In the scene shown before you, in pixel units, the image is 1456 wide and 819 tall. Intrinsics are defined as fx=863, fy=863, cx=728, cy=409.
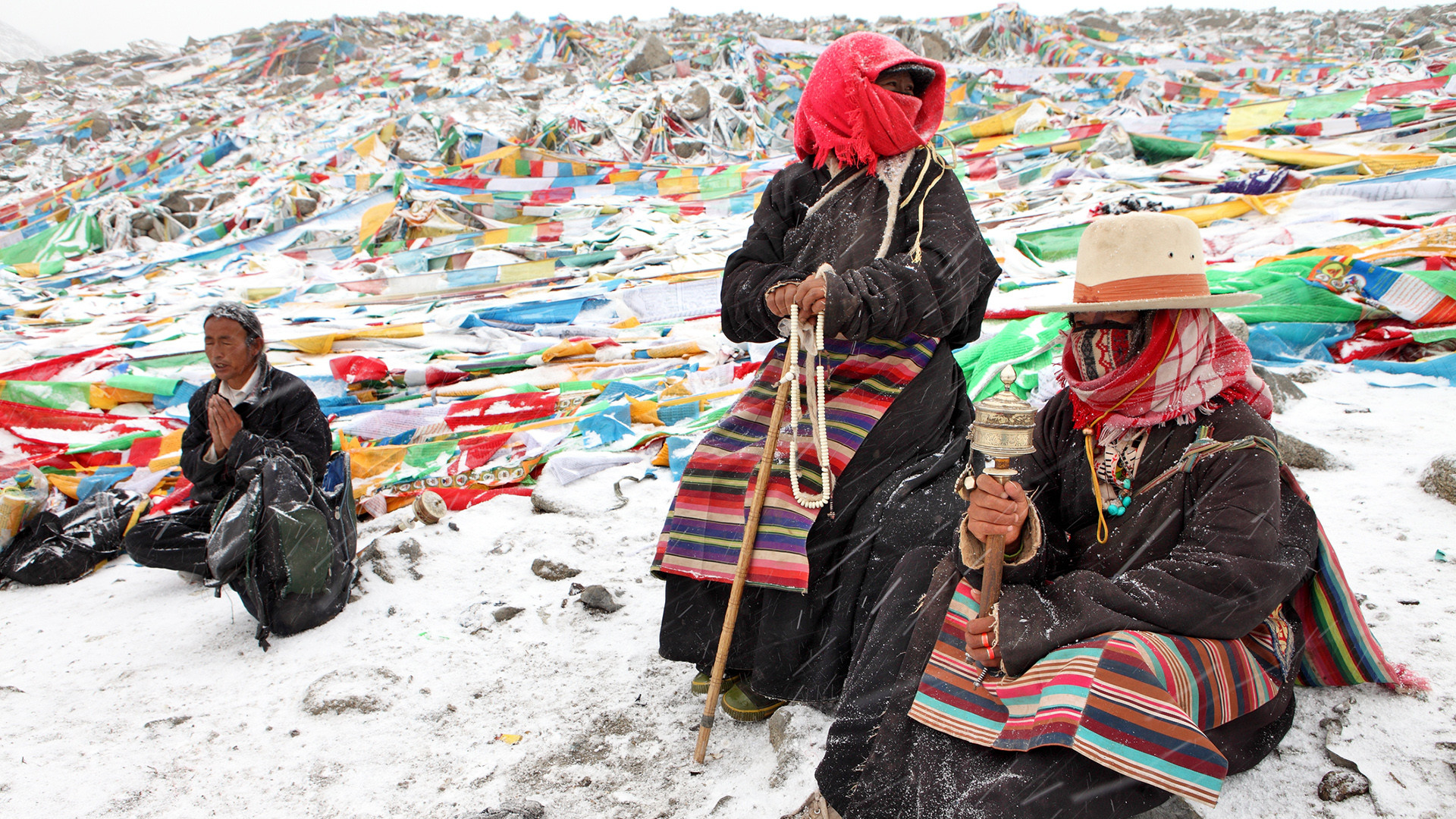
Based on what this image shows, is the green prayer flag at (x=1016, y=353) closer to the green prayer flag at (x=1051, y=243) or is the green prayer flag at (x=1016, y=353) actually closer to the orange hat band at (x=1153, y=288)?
the orange hat band at (x=1153, y=288)

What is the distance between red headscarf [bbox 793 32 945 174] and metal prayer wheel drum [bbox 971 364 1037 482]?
42.4 inches

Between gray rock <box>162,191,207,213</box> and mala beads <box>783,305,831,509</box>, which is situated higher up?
mala beads <box>783,305,831,509</box>

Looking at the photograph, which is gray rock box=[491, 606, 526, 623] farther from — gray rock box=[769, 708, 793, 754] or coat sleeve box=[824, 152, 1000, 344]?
coat sleeve box=[824, 152, 1000, 344]

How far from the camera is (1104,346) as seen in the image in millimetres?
1867

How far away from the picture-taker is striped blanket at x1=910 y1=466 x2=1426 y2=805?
145 cm

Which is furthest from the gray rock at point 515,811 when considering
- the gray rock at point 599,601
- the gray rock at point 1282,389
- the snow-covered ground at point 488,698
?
the gray rock at point 1282,389

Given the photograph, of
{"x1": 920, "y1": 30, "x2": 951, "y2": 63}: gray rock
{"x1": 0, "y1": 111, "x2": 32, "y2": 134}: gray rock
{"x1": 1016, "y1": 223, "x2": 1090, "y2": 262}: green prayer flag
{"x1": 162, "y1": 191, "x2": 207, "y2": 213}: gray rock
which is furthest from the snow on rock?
{"x1": 1016, "y1": 223, "x2": 1090, "y2": 262}: green prayer flag

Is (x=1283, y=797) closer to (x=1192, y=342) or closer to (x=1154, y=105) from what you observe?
(x=1192, y=342)

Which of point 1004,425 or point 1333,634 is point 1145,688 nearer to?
Answer: point 1004,425

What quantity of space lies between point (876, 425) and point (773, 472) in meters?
0.31

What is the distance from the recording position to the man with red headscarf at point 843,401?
2236 mm

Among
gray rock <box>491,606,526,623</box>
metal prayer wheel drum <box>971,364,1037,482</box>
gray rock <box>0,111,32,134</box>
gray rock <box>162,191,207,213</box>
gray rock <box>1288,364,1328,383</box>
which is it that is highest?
metal prayer wheel drum <box>971,364,1037,482</box>

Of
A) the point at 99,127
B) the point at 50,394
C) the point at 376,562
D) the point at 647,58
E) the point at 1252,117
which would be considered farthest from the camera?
the point at 99,127

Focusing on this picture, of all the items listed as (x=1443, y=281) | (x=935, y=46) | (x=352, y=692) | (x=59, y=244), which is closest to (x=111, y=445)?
(x=352, y=692)
